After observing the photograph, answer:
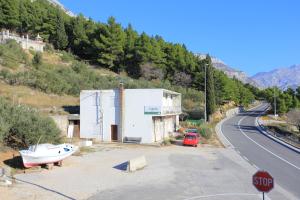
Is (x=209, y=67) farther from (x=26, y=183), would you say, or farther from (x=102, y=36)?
(x=26, y=183)

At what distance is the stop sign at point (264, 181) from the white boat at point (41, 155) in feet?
57.7

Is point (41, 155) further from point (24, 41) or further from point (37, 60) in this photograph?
point (24, 41)

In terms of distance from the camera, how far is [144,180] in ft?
83.5

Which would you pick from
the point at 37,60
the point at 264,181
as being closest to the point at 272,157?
the point at 264,181

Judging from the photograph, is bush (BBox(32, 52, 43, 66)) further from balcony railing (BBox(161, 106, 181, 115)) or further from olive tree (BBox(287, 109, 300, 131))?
olive tree (BBox(287, 109, 300, 131))

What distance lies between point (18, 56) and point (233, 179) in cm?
5545

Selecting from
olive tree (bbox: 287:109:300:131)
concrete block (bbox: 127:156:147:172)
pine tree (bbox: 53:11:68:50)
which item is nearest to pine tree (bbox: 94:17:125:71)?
pine tree (bbox: 53:11:68:50)

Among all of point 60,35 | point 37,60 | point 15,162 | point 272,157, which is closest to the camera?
point 15,162

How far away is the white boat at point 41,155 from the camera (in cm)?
2625

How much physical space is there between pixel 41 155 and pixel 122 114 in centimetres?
2057

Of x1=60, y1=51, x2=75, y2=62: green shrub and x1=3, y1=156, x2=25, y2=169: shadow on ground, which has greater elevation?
x1=60, y1=51, x2=75, y2=62: green shrub

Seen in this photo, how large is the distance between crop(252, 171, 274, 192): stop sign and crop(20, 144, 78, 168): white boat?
17.6 meters

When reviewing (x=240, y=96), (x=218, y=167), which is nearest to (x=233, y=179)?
(x=218, y=167)

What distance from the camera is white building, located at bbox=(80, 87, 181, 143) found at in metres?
46.4
